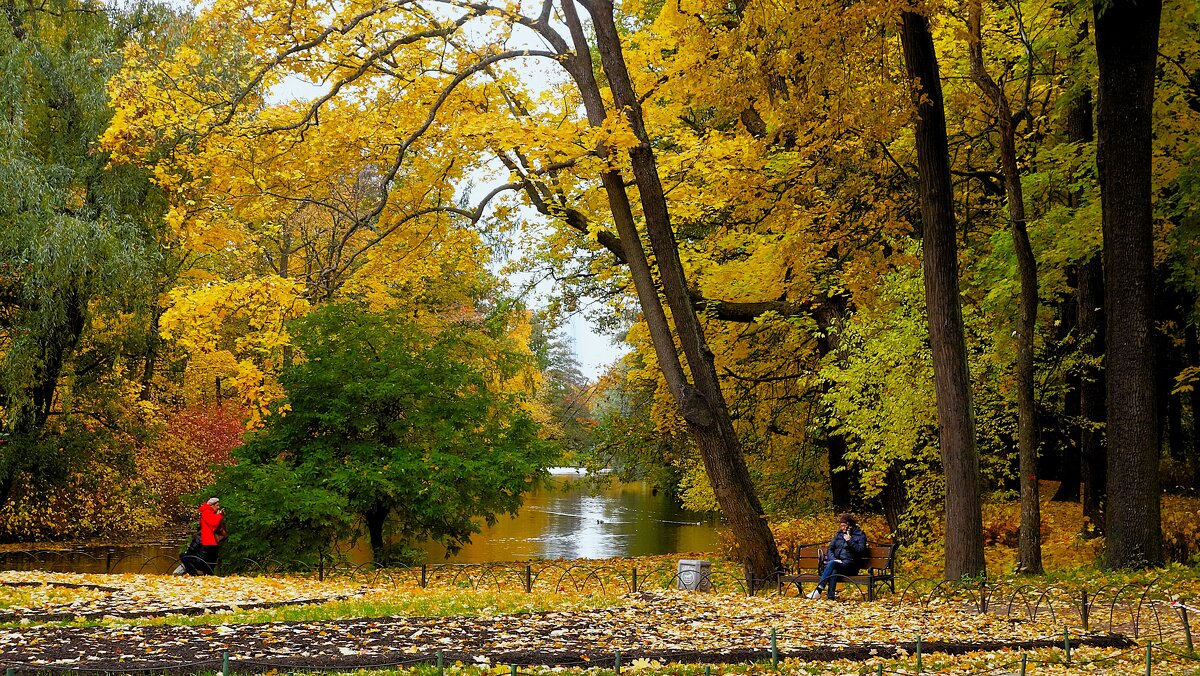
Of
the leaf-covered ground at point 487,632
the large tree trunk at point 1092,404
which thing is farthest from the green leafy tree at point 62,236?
the large tree trunk at point 1092,404

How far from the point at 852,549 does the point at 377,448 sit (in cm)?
736

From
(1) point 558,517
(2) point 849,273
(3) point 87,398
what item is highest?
(2) point 849,273

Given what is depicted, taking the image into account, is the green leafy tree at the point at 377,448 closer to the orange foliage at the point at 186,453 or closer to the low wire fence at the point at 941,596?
the low wire fence at the point at 941,596

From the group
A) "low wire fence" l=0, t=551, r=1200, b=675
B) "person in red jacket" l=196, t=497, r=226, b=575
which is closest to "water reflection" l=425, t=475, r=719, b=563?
"low wire fence" l=0, t=551, r=1200, b=675

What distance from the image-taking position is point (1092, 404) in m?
15.2

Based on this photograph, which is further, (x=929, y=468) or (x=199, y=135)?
(x=929, y=468)

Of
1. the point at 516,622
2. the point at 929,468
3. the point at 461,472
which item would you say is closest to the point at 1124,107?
the point at 929,468

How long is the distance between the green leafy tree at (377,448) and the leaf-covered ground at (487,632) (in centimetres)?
423

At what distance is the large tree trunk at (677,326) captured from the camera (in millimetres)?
11141

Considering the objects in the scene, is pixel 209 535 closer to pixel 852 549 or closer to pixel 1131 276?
pixel 852 549

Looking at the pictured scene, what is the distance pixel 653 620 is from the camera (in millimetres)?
7512

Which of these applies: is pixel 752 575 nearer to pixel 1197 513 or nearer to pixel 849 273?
pixel 849 273

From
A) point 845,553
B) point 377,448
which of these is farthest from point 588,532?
point 845,553

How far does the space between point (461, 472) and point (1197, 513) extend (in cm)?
1127
